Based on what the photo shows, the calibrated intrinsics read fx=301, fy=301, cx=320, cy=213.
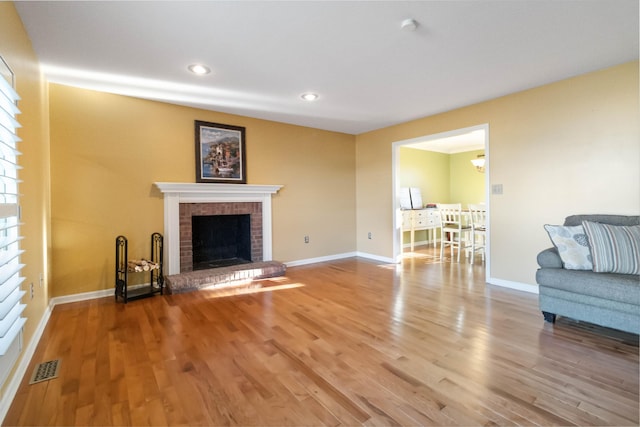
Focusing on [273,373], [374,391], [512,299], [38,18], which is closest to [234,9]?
[38,18]

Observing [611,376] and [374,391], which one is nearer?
[374,391]

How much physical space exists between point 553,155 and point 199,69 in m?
3.81

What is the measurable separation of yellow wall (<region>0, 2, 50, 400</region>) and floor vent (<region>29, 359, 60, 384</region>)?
193mm

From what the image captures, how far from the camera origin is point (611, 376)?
5.90 feet

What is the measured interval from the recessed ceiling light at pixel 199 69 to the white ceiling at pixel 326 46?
66 mm

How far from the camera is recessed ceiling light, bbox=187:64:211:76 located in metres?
2.81

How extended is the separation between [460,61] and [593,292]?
2.21 meters

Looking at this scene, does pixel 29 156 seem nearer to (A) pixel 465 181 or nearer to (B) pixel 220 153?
(B) pixel 220 153

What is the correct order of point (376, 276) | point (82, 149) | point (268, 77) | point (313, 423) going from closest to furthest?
point (313, 423), point (268, 77), point (82, 149), point (376, 276)

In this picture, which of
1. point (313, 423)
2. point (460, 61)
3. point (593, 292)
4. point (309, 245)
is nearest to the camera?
point (313, 423)

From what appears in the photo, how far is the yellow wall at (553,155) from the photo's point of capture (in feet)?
9.42

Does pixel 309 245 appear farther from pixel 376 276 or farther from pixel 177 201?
pixel 177 201

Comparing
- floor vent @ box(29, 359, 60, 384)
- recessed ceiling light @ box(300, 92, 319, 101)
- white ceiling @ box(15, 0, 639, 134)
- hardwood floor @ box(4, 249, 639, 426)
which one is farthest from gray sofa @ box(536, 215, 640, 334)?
floor vent @ box(29, 359, 60, 384)

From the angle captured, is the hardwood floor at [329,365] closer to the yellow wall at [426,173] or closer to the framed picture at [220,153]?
the framed picture at [220,153]
